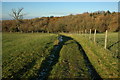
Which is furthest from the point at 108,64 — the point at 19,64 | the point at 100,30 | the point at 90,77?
the point at 100,30

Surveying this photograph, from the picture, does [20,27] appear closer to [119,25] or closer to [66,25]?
[66,25]

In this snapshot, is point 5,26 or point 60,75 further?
point 5,26

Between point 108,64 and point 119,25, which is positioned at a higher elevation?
point 119,25

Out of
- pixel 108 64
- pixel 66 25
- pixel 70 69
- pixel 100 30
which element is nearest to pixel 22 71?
pixel 70 69

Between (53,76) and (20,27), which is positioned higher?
(20,27)

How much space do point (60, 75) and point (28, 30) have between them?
3577 inches

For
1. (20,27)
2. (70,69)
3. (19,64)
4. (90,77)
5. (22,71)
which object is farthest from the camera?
(20,27)

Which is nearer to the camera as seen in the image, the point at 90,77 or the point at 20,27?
the point at 90,77

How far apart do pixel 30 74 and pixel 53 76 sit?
163 cm

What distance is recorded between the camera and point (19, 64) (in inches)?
488

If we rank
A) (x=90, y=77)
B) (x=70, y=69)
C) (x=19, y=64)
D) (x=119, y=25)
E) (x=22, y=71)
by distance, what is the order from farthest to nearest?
1. (x=119, y=25)
2. (x=19, y=64)
3. (x=70, y=69)
4. (x=22, y=71)
5. (x=90, y=77)

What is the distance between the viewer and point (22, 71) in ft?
35.4

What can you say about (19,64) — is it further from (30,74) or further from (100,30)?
(100,30)

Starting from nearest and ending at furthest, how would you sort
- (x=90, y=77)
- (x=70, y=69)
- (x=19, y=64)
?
(x=90, y=77)
(x=70, y=69)
(x=19, y=64)
